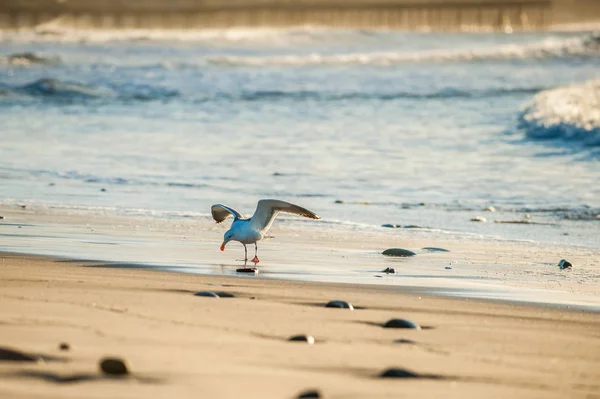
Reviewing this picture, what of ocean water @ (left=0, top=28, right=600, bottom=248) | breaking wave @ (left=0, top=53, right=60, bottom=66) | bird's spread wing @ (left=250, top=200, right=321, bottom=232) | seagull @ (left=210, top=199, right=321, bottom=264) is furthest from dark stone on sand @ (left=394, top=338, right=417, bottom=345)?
breaking wave @ (left=0, top=53, right=60, bottom=66)

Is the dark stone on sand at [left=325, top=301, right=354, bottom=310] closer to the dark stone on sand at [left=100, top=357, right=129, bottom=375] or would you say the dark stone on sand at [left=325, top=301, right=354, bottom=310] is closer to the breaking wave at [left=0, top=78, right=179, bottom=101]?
the dark stone on sand at [left=100, top=357, right=129, bottom=375]

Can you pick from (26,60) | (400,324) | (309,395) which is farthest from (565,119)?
(26,60)

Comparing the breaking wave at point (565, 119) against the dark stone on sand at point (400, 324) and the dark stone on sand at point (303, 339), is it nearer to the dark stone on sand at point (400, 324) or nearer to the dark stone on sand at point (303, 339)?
the dark stone on sand at point (400, 324)

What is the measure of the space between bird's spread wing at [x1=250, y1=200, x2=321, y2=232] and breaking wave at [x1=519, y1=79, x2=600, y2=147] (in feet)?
24.7

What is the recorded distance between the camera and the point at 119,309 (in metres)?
4.49

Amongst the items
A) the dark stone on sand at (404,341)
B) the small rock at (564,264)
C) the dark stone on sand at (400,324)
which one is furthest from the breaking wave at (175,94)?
the dark stone on sand at (404,341)

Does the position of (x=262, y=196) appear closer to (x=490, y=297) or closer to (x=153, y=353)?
(x=490, y=297)

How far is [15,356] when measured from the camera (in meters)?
3.52

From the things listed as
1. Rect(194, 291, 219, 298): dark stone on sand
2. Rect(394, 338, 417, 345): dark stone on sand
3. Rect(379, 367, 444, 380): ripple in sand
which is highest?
Rect(194, 291, 219, 298): dark stone on sand

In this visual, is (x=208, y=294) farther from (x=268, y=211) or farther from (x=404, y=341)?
(x=268, y=211)

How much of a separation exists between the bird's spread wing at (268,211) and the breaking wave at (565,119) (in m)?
7.52

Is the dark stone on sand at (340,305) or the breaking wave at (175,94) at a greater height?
the breaking wave at (175,94)

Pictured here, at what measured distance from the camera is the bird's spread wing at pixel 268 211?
709cm

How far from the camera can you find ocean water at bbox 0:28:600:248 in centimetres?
966
